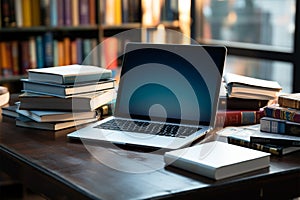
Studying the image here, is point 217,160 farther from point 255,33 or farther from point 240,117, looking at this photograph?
point 255,33

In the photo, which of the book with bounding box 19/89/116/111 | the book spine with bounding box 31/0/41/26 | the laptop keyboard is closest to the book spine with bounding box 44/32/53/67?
the book spine with bounding box 31/0/41/26

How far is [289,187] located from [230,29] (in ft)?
8.37

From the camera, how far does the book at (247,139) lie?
4.26 feet

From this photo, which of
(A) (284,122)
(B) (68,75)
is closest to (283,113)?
(A) (284,122)

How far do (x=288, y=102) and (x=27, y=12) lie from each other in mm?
2289

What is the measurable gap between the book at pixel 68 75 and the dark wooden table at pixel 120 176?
0.26 metres

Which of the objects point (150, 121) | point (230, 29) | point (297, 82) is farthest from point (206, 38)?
point (150, 121)

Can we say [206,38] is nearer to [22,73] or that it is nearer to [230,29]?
[230,29]

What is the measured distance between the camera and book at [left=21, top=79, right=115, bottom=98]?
5.27ft

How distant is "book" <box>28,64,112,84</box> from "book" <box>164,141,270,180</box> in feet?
1.74

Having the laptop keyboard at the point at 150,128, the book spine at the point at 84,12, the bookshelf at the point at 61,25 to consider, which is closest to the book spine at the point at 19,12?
the bookshelf at the point at 61,25

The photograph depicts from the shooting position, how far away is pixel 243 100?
165 cm

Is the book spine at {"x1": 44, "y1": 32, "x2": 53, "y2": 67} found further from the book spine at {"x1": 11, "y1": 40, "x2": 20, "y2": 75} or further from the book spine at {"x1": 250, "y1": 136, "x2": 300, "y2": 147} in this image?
the book spine at {"x1": 250, "y1": 136, "x2": 300, "y2": 147}

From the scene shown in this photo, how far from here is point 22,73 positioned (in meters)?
3.32
